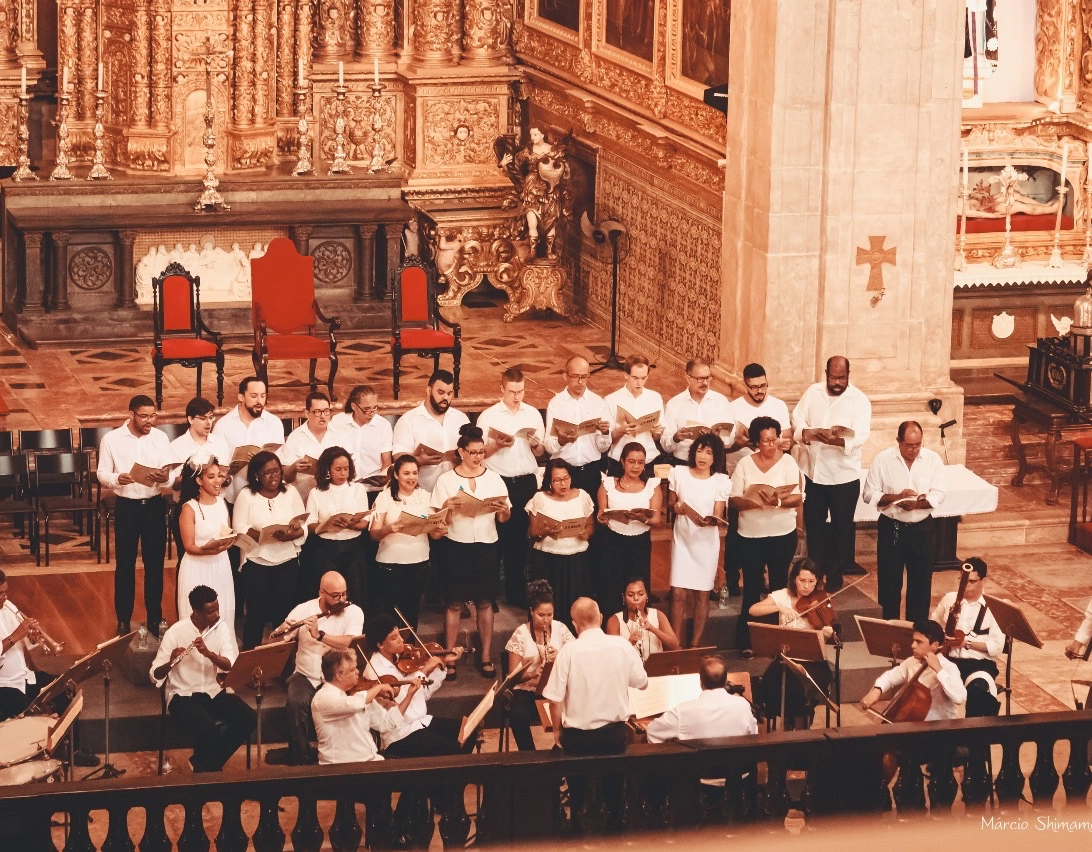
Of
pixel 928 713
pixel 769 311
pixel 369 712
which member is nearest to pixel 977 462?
pixel 769 311

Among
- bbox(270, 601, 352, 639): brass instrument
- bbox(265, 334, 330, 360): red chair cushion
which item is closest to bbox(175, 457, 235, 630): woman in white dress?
bbox(270, 601, 352, 639): brass instrument

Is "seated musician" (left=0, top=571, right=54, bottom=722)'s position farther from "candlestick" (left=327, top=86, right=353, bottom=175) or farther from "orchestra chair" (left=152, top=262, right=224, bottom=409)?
"candlestick" (left=327, top=86, right=353, bottom=175)

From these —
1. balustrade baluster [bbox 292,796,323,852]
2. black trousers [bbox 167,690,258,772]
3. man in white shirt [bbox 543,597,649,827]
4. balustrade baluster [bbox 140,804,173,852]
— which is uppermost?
balustrade baluster [bbox 140,804,173,852]

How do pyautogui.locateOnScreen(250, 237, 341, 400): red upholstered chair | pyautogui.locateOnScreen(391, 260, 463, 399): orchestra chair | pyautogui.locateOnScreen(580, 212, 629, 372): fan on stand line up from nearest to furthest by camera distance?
1. pyautogui.locateOnScreen(391, 260, 463, 399): orchestra chair
2. pyautogui.locateOnScreen(250, 237, 341, 400): red upholstered chair
3. pyautogui.locateOnScreen(580, 212, 629, 372): fan on stand

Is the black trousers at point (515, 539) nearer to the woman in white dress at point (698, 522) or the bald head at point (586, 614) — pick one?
the woman in white dress at point (698, 522)

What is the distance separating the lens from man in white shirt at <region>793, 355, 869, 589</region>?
11.6 m

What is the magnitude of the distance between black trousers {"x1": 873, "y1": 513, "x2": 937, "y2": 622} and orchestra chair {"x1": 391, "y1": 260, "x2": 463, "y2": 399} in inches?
189

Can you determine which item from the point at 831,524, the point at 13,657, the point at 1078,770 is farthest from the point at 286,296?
the point at 1078,770

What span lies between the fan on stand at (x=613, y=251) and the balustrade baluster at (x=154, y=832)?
1029 cm

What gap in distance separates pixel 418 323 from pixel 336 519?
5703mm

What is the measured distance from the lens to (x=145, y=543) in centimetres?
1067

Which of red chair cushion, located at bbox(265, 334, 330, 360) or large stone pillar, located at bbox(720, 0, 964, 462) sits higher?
large stone pillar, located at bbox(720, 0, 964, 462)

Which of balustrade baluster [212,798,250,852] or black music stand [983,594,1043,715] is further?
black music stand [983,594,1043,715]

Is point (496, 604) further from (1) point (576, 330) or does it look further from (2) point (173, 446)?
(1) point (576, 330)
